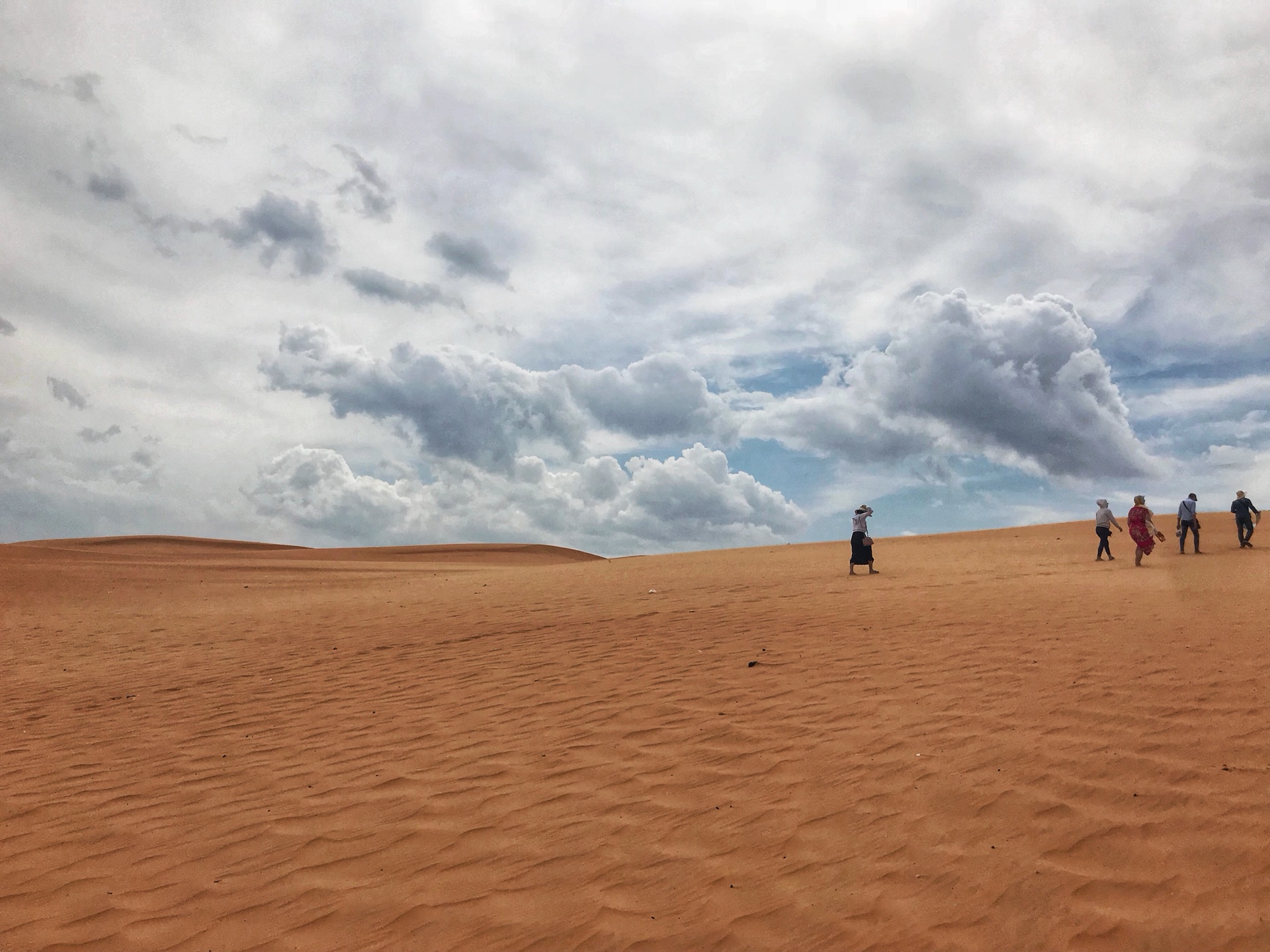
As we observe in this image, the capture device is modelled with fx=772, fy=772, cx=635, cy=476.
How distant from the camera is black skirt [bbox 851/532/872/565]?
61.9 feet

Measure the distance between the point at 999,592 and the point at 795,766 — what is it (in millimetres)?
9813

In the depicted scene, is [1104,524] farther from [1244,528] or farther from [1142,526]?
[1244,528]

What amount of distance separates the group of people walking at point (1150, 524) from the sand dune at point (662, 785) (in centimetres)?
781

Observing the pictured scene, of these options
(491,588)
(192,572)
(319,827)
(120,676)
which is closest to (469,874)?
(319,827)

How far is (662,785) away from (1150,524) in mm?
18676

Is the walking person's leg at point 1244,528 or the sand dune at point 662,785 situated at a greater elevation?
the walking person's leg at point 1244,528

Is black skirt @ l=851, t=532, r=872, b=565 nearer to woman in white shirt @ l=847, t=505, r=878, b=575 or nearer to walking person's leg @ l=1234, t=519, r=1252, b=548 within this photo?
woman in white shirt @ l=847, t=505, r=878, b=575

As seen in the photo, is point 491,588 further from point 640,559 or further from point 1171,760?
point 1171,760

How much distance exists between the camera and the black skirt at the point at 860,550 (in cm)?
1888

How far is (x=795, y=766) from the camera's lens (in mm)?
6180

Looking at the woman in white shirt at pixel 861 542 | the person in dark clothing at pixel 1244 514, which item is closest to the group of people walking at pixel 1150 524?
the person in dark clothing at pixel 1244 514

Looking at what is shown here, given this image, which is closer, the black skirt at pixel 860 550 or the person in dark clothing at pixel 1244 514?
the black skirt at pixel 860 550

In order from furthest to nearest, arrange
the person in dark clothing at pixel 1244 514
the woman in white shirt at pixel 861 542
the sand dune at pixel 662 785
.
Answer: the person in dark clothing at pixel 1244 514
the woman in white shirt at pixel 861 542
the sand dune at pixel 662 785

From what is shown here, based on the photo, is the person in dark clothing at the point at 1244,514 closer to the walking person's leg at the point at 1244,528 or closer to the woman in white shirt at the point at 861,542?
the walking person's leg at the point at 1244,528
